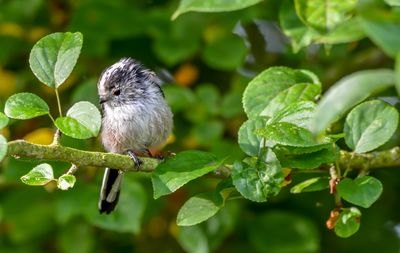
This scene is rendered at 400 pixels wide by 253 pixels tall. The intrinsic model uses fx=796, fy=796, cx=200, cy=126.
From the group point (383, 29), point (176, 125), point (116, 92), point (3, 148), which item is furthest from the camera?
point (176, 125)

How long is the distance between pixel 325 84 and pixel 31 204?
6.85ft

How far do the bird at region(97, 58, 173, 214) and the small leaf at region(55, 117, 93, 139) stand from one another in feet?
5.62

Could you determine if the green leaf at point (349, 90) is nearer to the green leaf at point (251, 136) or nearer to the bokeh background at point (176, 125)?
the green leaf at point (251, 136)

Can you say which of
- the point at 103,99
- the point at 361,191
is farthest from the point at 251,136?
the point at 103,99

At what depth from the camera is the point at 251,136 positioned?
111 inches

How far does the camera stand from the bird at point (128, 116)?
4426 millimetres

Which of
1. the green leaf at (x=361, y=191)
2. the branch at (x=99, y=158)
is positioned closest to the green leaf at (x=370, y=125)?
the branch at (x=99, y=158)

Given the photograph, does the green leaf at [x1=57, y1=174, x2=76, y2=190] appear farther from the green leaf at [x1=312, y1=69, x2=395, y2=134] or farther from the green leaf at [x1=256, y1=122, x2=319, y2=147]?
the green leaf at [x1=312, y1=69, x2=395, y2=134]

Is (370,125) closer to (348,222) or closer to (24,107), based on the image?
(348,222)

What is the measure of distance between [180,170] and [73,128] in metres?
0.49

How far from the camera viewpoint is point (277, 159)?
280 centimetres

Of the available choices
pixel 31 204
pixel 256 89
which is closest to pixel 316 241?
pixel 31 204

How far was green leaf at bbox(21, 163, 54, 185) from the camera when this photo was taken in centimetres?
262

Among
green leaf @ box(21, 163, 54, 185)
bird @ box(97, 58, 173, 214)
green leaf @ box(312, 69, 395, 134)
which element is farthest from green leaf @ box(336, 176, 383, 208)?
bird @ box(97, 58, 173, 214)
